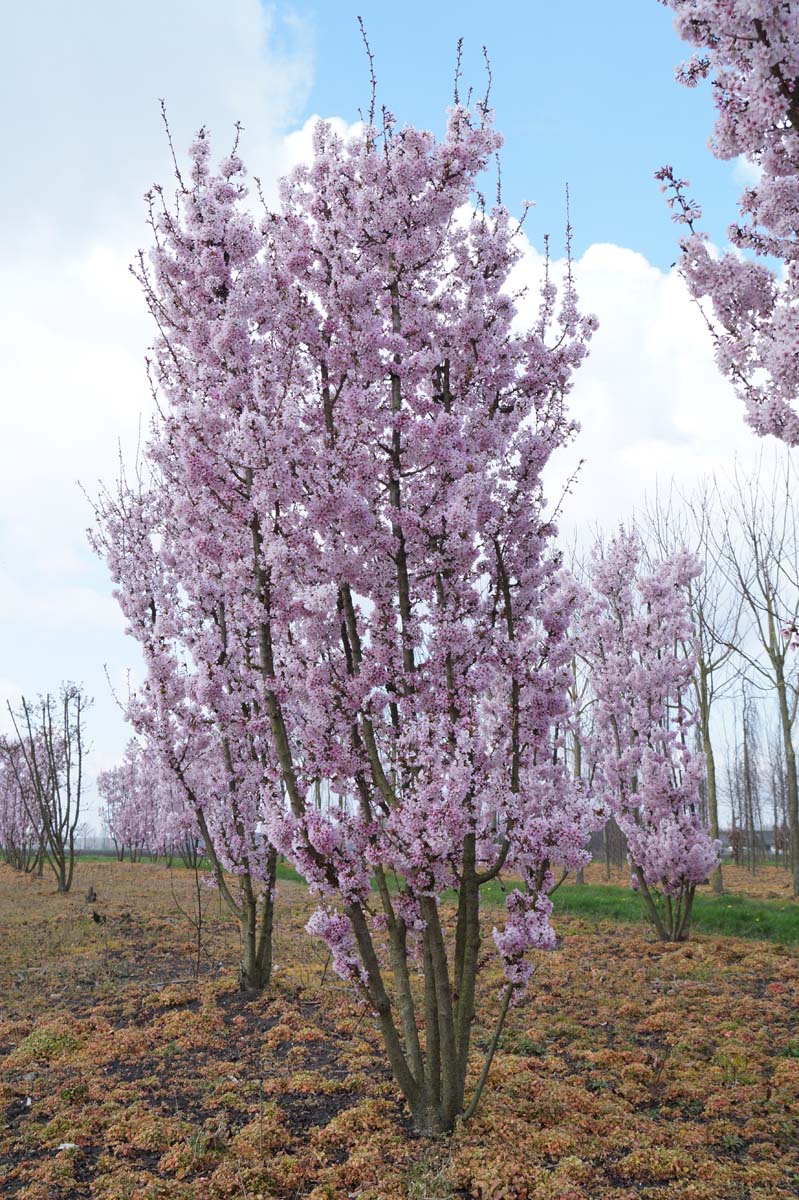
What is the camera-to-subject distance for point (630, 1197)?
13.3ft

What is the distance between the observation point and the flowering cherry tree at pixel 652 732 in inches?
421

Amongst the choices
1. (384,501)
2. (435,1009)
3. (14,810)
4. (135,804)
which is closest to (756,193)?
(384,501)

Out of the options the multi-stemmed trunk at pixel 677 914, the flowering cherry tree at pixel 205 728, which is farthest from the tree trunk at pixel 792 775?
the flowering cherry tree at pixel 205 728

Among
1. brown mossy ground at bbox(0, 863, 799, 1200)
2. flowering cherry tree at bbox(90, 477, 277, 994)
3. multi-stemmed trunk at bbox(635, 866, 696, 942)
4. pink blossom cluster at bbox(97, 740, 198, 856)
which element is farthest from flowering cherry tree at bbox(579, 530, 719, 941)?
pink blossom cluster at bbox(97, 740, 198, 856)

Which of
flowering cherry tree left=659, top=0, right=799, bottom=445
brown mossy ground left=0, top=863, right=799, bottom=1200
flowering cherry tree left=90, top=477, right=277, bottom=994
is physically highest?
flowering cherry tree left=659, top=0, right=799, bottom=445

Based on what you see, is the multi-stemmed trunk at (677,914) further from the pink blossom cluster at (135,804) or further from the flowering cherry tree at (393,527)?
the pink blossom cluster at (135,804)

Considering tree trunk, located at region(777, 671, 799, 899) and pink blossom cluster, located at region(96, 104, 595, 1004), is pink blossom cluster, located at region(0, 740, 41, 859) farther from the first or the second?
pink blossom cluster, located at region(96, 104, 595, 1004)

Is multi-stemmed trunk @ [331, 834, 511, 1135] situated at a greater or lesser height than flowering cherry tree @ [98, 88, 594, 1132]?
lesser

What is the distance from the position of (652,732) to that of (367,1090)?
739cm

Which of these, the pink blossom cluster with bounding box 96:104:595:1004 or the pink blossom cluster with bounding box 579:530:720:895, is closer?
the pink blossom cluster with bounding box 96:104:595:1004

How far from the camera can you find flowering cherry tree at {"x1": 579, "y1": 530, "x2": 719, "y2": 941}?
35.1 feet

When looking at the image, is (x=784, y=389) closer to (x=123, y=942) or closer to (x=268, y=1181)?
(x=268, y=1181)

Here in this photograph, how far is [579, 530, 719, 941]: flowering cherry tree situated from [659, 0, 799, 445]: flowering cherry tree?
5417 mm

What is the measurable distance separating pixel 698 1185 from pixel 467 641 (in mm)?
3160
